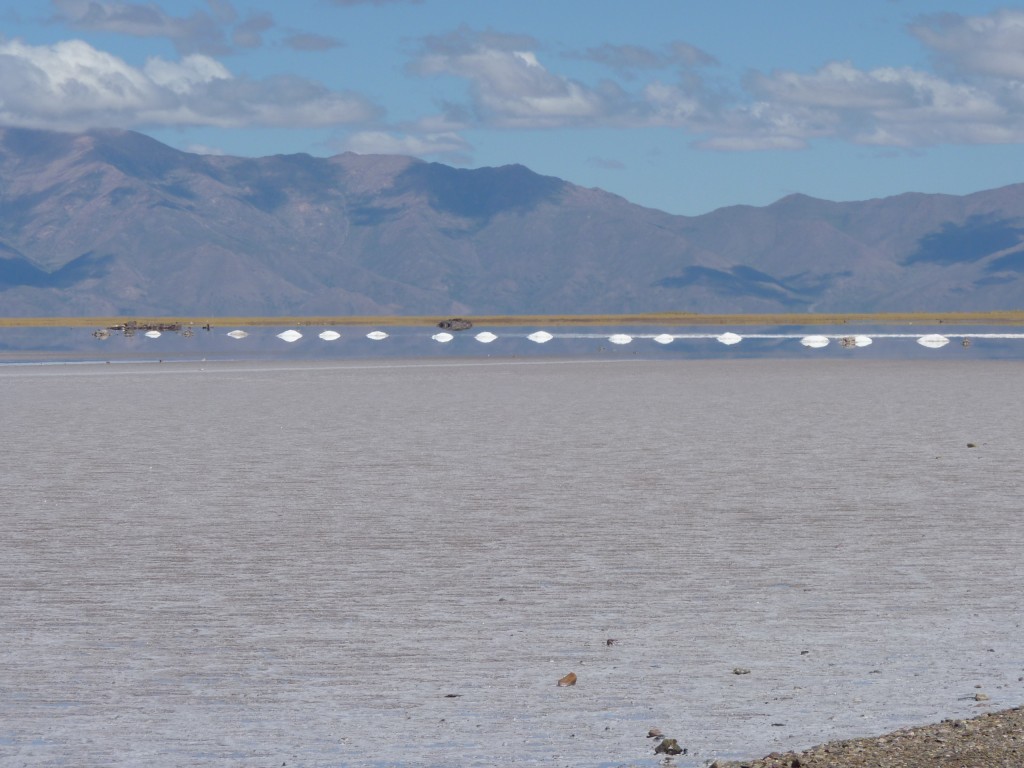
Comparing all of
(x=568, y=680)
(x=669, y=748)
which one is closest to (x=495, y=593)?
(x=568, y=680)

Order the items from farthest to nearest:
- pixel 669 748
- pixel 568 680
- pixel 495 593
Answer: pixel 495 593 → pixel 568 680 → pixel 669 748

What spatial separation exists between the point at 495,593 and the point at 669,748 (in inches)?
205

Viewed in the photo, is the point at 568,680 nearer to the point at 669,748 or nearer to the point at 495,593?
the point at 669,748

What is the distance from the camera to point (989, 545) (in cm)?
1720

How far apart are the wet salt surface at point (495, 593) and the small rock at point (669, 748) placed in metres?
0.08

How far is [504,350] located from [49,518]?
258 feet

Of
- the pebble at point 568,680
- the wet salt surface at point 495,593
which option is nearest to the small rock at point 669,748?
the wet salt surface at point 495,593

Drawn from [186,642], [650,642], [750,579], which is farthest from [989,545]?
[186,642]

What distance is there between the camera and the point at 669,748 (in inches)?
Result: 381

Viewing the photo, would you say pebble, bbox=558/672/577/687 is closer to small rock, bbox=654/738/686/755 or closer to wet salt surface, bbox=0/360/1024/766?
wet salt surface, bbox=0/360/1024/766

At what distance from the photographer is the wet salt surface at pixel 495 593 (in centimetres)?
1036

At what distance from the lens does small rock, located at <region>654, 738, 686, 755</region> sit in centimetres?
966

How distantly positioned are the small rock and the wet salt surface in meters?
0.08

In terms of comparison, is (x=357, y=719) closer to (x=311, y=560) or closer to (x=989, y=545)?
(x=311, y=560)
